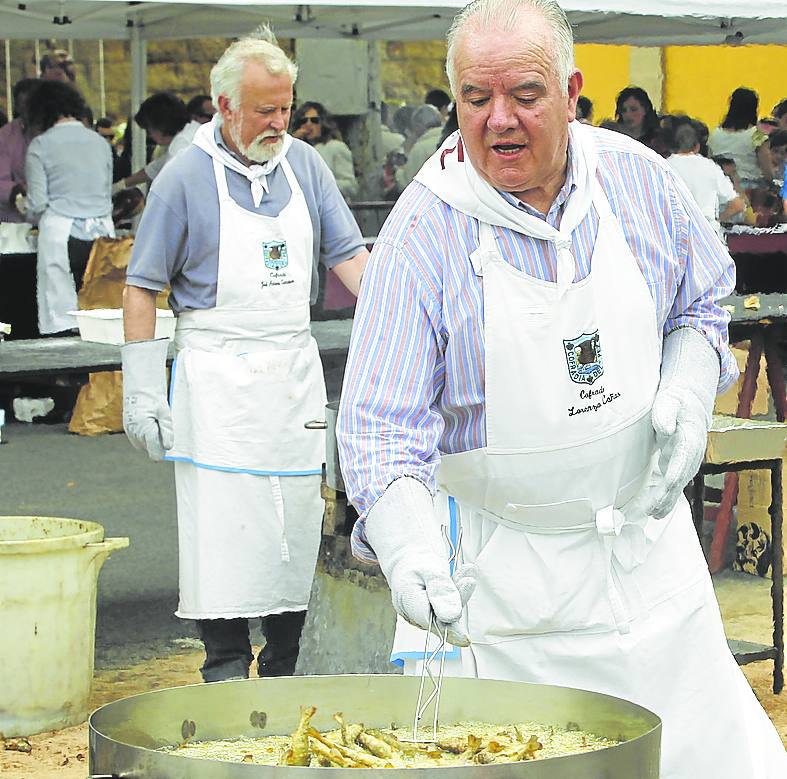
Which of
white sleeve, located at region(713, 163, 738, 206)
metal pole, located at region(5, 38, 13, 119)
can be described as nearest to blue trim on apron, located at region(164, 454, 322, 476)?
white sleeve, located at region(713, 163, 738, 206)

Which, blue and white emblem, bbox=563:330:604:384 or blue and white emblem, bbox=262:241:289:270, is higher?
blue and white emblem, bbox=262:241:289:270

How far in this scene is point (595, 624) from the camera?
262 centimetres

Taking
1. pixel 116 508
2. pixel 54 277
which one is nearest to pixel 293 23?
pixel 54 277

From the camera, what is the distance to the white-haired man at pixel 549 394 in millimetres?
2385

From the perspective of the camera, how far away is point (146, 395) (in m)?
4.71

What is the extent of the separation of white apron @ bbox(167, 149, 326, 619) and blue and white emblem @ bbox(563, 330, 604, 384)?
229 cm

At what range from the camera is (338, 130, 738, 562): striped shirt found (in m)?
2.38

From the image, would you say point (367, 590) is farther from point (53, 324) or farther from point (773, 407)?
point (53, 324)

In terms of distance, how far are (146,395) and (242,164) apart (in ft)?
2.36

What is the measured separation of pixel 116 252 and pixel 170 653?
436 cm

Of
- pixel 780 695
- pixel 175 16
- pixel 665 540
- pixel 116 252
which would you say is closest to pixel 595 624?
pixel 665 540

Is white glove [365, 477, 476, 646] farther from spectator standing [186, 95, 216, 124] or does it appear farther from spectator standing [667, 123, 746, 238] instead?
spectator standing [186, 95, 216, 124]

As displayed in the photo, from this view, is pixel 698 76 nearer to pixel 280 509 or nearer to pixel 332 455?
pixel 280 509

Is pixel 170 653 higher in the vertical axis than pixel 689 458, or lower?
lower
